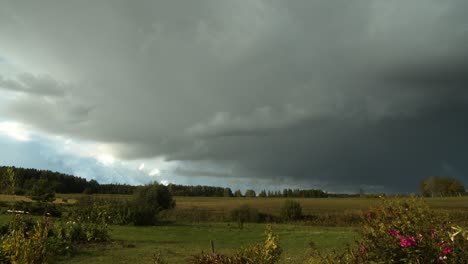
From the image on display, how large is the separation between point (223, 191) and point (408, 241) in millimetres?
174792

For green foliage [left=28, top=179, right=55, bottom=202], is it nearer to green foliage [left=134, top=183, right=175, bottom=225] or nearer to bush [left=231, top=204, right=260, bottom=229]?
green foliage [left=134, top=183, right=175, bottom=225]

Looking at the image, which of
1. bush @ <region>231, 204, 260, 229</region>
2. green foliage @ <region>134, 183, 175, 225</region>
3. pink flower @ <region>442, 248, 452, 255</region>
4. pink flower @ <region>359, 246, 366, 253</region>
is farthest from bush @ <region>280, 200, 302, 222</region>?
pink flower @ <region>442, 248, 452, 255</region>

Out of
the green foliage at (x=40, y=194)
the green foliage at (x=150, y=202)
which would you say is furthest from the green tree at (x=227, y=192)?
the green foliage at (x=40, y=194)

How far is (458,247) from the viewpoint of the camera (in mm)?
4570

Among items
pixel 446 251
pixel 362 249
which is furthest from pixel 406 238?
pixel 362 249

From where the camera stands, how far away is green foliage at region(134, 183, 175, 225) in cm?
4516

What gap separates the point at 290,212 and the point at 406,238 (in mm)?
69689

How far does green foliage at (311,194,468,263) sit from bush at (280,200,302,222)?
67.1 m

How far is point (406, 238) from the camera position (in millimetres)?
4621

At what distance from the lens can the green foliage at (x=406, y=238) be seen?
4469mm

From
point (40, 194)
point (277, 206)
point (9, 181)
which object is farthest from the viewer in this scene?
point (277, 206)

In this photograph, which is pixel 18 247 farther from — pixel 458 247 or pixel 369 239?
pixel 458 247

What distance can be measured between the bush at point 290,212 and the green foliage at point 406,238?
220 feet

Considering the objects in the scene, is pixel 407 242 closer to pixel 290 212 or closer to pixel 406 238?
pixel 406 238
